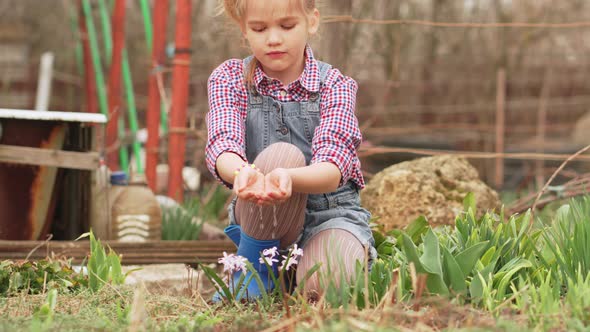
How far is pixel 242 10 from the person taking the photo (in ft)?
7.27

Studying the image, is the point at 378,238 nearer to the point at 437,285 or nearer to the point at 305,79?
the point at 305,79

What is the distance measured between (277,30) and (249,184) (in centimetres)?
50

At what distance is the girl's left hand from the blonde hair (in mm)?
528

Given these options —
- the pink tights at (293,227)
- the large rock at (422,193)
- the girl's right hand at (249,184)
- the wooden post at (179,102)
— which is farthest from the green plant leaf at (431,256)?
the wooden post at (179,102)

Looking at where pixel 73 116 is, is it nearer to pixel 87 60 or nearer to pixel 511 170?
pixel 87 60

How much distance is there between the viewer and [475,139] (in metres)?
9.27

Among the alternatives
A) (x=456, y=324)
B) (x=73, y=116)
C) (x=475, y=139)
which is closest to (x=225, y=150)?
(x=456, y=324)

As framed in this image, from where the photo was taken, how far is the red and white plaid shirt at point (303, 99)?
2.16 meters

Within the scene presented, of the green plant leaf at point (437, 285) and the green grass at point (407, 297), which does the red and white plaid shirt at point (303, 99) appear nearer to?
the green grass at point (407, 297)

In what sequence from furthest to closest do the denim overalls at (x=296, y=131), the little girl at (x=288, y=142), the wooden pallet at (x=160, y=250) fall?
the wooden pallet at (x=160, y=250) → the denim overalls at (x=296, y=131) → the little girl at (x=288, y=142)

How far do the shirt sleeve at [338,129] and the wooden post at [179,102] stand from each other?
1929 mm

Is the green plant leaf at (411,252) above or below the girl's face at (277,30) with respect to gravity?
below

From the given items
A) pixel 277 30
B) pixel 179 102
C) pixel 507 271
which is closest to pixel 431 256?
pixel 507 271

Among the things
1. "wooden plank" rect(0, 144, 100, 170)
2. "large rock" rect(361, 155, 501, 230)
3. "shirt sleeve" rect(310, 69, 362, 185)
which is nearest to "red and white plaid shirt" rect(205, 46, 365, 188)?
"shirt sleeve" rect(310, 69, 362, 185)
